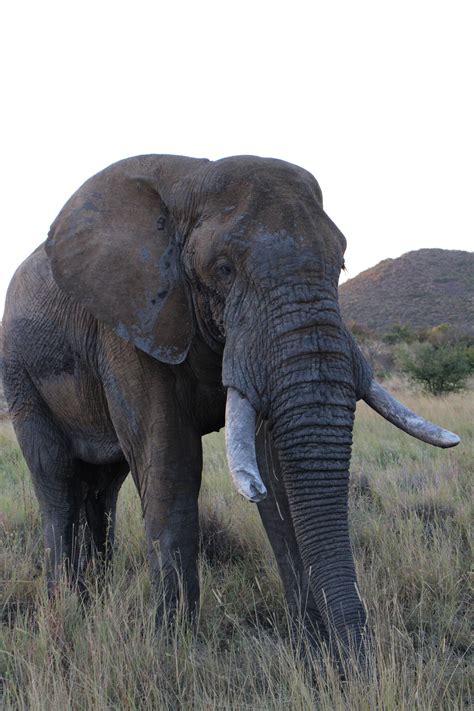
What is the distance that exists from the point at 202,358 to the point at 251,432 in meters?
0.83

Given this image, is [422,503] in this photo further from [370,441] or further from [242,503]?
[370,441]

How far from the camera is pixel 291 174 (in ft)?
12.1

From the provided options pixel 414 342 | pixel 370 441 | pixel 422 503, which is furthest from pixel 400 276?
pixel 422 503

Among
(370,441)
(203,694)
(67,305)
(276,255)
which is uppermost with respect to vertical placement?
Answer: (276,255)

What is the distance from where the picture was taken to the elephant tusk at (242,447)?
9.54ft

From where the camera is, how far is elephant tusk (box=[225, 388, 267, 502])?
2908 mm

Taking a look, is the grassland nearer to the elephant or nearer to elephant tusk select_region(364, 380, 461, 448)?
the elephant

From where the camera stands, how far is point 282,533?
4.34 meters

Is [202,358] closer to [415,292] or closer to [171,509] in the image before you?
[171,509]

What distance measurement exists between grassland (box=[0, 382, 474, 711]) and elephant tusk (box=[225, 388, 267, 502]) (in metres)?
0.72

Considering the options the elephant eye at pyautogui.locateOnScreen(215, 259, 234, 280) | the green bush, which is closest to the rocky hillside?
the green bush

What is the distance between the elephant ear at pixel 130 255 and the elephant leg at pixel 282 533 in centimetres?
78

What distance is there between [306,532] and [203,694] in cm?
77

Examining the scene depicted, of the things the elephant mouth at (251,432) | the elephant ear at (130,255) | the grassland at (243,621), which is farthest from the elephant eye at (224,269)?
the grassland at (243,621)
